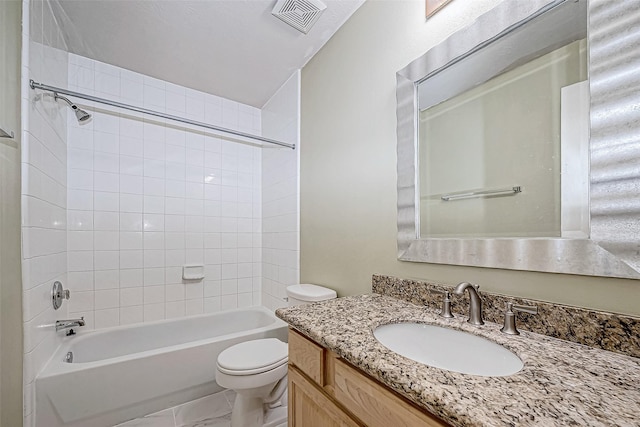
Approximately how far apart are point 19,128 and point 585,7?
222cm

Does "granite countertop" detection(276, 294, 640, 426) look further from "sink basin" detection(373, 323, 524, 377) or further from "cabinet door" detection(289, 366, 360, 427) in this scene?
"cabinet door" detection(289, 366, 360, 427)

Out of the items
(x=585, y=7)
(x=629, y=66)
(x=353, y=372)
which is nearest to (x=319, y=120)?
(x=585, y=7)

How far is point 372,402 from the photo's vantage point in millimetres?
664

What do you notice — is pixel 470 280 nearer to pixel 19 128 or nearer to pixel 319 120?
pixel 319 120

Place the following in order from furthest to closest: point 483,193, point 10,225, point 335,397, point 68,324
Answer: point 68,324 < point 10,225 < point 483,193 < point 335,397

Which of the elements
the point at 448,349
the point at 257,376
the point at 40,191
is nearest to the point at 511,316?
the point at 448,349

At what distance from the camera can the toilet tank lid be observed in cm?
162

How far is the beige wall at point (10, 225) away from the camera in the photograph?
1.08m

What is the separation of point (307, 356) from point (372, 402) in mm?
299

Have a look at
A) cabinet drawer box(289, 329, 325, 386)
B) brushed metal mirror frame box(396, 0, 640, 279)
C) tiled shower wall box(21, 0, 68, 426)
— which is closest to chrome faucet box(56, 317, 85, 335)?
tiled shower wall box(21, 0, 68, 426)

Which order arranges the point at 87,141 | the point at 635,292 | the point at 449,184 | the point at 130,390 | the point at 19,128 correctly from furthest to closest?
the point at 87,141 < the point at 130,390 < the point at 19,128 < the point at 449,184 < the point at 635,292

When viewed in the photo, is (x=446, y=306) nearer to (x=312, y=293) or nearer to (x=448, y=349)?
(x=448, y=349)

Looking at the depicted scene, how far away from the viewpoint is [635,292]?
2.16 feet

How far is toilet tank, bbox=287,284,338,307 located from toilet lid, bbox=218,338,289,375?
299 millimetres
